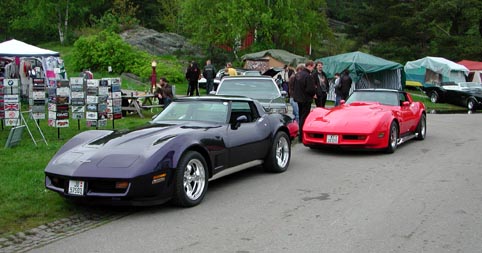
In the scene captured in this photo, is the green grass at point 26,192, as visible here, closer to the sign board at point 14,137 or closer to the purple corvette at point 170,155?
the sign board at point 14,137

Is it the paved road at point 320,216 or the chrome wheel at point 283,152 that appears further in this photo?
the chrome wheel at point 283,152

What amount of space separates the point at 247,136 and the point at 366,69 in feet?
66.1

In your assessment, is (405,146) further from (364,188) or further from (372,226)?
(372,226)

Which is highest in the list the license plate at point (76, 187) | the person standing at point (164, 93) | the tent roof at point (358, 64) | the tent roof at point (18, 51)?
the tent roof at point (358, 64)

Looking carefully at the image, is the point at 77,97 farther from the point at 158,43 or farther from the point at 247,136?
the point at 158,43

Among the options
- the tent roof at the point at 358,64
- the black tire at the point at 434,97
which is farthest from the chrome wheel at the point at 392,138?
the black tire at the point at 434,97

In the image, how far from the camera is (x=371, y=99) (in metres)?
12.3

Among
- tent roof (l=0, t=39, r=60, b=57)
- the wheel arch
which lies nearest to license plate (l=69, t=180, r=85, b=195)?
the wheel arch

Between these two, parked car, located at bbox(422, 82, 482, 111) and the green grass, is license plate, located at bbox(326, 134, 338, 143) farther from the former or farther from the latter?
parked car, located at bbox(422, 82, 482, 111)

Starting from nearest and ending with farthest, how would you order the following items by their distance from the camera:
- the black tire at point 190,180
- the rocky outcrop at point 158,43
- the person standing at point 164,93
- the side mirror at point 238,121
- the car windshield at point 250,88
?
the black tire at point 190,180, the side mirror at point 238,121, the car windshield at point 250,88, the person standing at point 164,93, the rocky outcrop at point 158,43

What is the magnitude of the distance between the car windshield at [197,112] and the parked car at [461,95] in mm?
22981

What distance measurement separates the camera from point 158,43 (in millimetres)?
42406

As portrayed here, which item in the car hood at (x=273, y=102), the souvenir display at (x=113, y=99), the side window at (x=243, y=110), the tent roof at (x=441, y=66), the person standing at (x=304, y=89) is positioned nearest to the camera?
the side window at (x=243, y=110)

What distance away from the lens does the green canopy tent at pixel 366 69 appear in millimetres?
26812
